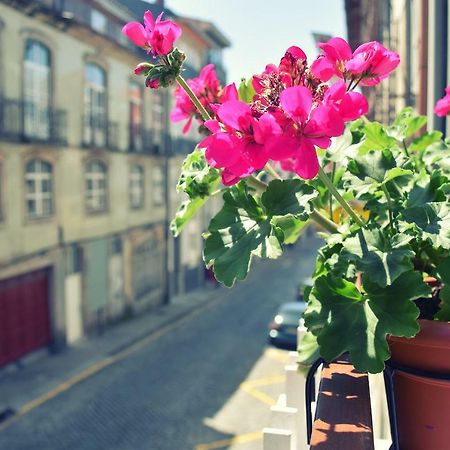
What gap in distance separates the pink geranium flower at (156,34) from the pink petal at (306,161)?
1.72ft

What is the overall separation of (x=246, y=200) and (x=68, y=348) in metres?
17.8

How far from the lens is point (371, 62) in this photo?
167cm

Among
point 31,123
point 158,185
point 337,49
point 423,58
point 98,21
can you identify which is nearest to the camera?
point 337,49

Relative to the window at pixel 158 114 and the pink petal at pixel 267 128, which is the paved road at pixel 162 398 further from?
the pink petal at pixel 267 128

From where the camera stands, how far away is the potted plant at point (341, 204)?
1396 mm

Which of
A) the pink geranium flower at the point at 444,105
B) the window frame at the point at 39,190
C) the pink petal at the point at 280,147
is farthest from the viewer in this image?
the window frame at the point at 39,190

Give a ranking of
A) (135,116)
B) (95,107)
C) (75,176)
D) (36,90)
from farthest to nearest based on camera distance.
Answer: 1. (135,116)
2. (95,107)
3. (75,176)
4. (36,90)

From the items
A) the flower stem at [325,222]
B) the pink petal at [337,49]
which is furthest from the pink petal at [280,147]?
the flower stem at [325,222]

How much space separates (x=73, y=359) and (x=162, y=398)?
14.8 ft

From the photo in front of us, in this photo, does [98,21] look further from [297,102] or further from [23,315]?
[297,102]

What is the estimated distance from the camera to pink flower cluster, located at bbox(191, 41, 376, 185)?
1.35 m

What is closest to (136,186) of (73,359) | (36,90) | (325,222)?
(36,90)

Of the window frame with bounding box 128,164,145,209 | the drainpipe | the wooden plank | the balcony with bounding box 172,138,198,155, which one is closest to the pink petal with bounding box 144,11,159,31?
the wooden plank

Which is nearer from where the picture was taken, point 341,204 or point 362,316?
point 362,316
